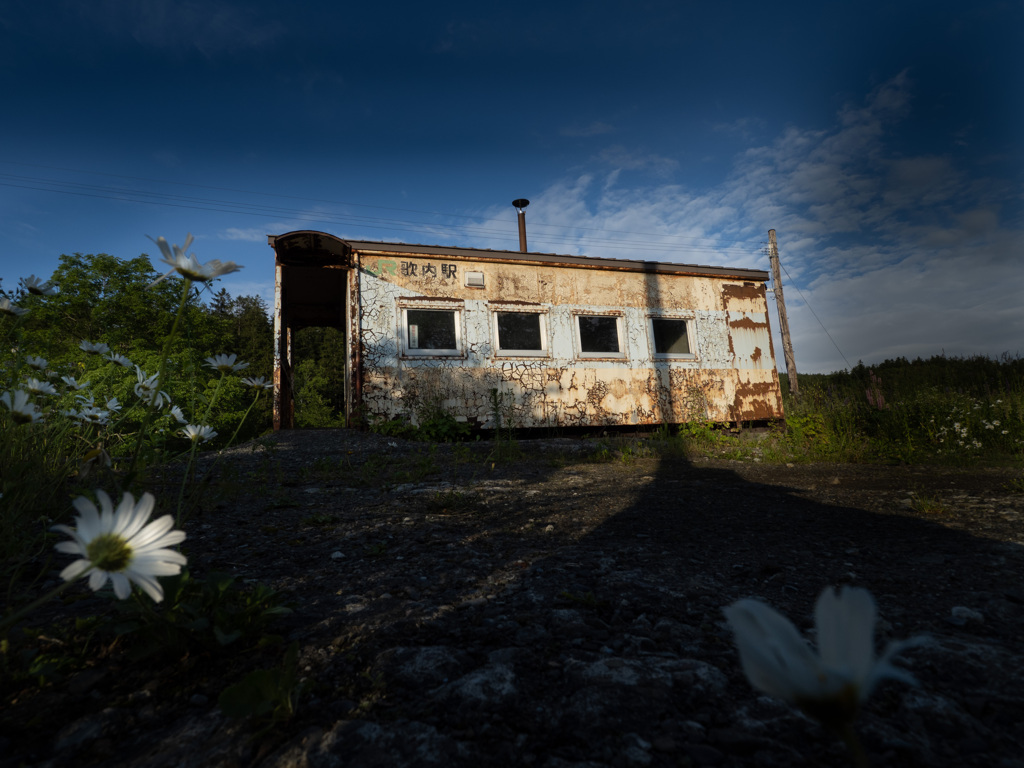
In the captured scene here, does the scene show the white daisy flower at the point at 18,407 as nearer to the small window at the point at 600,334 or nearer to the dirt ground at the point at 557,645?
the dirt ground at the point at 557,645

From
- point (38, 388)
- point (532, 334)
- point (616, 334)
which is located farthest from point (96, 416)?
point (616, 334)

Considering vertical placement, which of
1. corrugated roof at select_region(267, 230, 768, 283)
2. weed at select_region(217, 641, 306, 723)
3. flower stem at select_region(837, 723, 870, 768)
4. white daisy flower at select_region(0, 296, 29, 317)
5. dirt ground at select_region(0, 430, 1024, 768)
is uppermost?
corrugated roof at select_region(267, 230, 768, 283)

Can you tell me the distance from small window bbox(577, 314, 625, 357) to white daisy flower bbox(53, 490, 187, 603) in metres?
8.76

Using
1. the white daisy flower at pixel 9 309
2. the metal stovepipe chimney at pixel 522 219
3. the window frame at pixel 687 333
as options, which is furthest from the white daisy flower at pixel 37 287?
the metal stovepipe chimney at pixel 522 219

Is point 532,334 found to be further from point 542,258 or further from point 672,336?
point 672,336

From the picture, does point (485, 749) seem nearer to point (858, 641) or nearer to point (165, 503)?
point (858, 641)

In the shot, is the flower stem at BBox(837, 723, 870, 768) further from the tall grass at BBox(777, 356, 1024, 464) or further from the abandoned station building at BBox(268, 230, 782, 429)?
the abandoned station building at BBox(268, 230, 782, 429)

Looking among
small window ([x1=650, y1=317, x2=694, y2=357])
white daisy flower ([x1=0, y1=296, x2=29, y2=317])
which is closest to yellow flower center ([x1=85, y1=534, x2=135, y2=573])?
white daisy flower ([x1=0, y1=296, x2=29, y2=317])

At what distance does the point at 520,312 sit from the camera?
9.07m

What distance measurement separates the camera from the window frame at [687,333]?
31.8 ft

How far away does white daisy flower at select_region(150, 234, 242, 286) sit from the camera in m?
1.23

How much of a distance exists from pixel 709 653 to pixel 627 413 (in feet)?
27.3

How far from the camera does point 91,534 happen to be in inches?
29.3

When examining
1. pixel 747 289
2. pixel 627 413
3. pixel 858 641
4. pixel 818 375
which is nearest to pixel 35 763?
pixel 858 641
